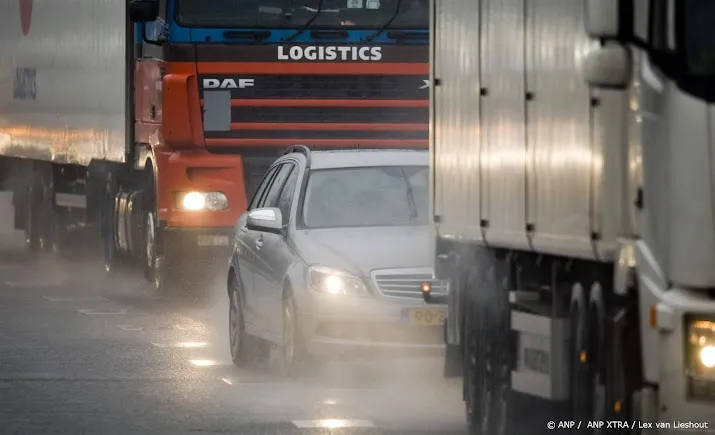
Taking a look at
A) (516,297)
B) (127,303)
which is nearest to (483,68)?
(516,297)

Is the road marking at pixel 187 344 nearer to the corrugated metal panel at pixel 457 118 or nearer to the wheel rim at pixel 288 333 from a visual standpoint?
the wheel rim at pixel 288 333

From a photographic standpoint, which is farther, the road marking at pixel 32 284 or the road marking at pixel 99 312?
the road marking at pixel 32 284

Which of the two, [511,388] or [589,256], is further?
[511,388]

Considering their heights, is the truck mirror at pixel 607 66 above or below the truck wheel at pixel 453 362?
above

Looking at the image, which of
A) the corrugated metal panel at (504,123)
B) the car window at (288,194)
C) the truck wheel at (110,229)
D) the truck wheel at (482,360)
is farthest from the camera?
the truck wheel at (110,229)

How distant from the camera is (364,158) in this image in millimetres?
17609

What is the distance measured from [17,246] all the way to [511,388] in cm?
2614

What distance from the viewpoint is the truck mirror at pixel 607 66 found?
9016mm

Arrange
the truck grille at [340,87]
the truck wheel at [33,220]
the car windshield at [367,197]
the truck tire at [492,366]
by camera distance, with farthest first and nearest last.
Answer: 1. the truck wheel at [33,220]
2. the truck grille at [340,87]
3. the car windshield at [367,197]
4. the truck tire at [492,366]

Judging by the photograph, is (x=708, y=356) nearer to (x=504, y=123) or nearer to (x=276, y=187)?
(x=504, y=123)

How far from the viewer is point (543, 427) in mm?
11461

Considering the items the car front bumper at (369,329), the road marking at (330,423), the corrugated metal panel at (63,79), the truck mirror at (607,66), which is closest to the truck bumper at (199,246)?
the corrugated metal panel at (63,79)

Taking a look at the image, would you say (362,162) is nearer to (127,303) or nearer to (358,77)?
(358,77)

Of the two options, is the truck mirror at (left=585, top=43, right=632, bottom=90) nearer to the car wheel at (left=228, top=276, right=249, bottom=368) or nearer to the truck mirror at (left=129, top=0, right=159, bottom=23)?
the car wheel at (left=228, top=276, right=249, bottom=368)
